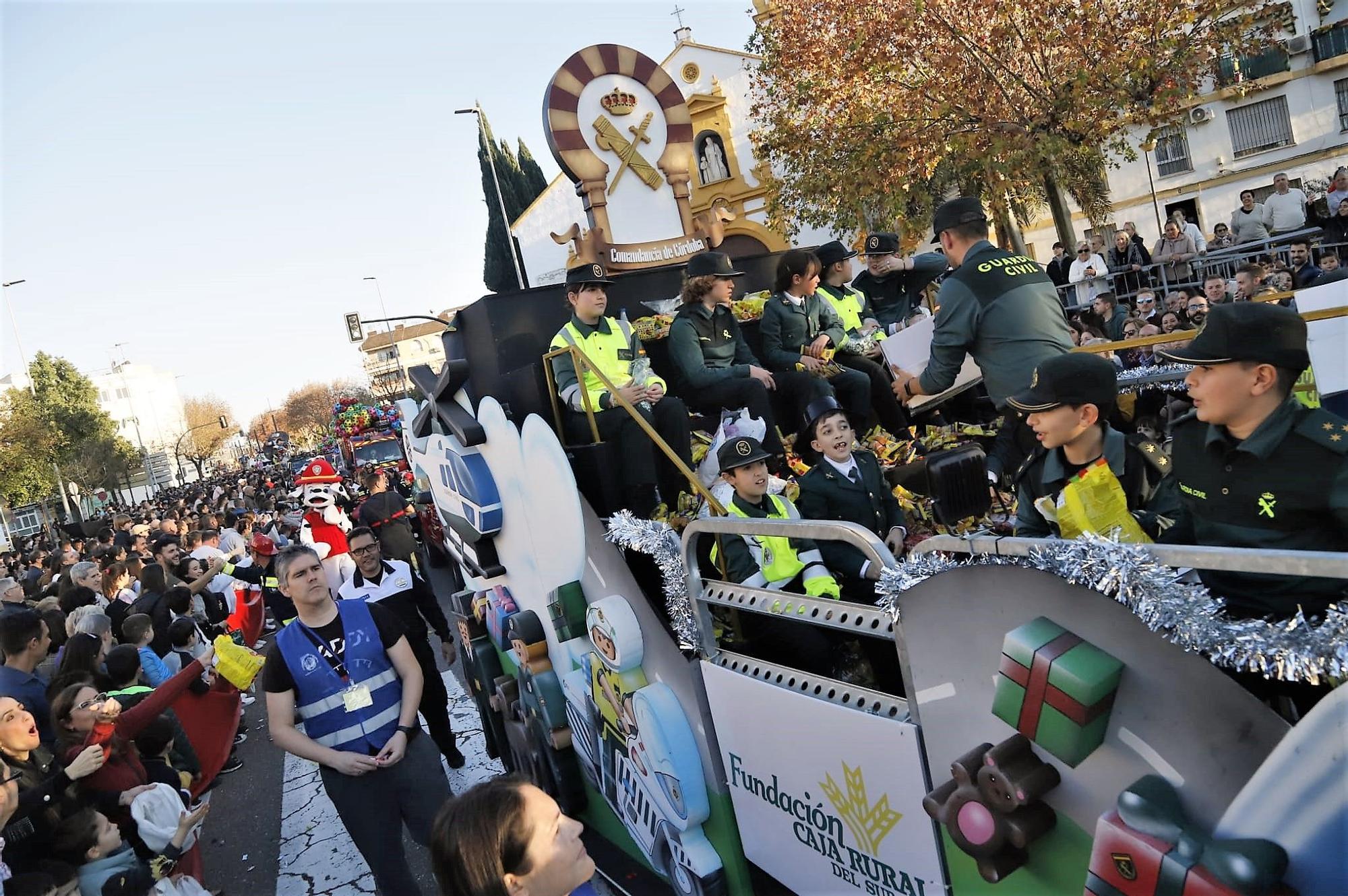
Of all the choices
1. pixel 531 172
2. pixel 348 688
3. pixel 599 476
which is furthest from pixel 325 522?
pixel 531 172

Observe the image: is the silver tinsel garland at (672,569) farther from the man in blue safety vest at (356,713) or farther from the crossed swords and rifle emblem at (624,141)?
the crossed swords and rifle emblem at (624,141)

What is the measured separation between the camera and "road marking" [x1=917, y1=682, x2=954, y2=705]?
2.20 metres

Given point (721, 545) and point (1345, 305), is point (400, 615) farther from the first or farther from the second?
point (1345, 305)

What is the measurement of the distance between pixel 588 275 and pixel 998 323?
2.39 metres

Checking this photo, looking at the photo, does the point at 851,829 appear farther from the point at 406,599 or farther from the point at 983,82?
the point at 983,82

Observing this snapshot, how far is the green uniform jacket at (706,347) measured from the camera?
17.1 feet

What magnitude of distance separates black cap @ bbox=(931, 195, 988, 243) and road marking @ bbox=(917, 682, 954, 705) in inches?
86.4

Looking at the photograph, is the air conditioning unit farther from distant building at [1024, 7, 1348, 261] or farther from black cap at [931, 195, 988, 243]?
black cap at [931, 195, 988, 243]

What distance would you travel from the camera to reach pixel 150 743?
5.55 meters

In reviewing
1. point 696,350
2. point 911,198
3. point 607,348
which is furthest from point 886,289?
point 911,198

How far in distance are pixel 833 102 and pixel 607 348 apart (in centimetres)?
1208

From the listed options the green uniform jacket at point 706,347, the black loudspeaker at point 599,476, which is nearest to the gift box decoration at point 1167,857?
the black loudspeaker at point 599,476

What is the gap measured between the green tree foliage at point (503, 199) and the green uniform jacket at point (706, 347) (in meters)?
39.0

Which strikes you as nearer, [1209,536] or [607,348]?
[1209,536]
